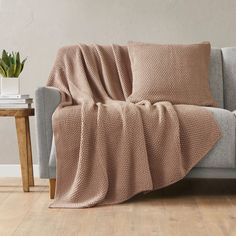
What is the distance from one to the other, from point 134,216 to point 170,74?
1229 millimetres

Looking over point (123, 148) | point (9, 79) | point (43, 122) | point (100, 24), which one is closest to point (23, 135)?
point (43, 122)

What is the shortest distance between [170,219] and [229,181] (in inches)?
57.5

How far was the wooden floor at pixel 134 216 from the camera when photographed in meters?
2.44

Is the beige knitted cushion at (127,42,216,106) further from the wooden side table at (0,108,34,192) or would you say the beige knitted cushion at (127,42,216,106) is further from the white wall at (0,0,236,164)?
the wooden side table at (0,108,34,192)

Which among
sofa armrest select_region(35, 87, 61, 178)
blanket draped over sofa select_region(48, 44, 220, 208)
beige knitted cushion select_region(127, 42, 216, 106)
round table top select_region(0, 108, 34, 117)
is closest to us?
blanket draped over sofa select_region(48, 44, 220, 208)

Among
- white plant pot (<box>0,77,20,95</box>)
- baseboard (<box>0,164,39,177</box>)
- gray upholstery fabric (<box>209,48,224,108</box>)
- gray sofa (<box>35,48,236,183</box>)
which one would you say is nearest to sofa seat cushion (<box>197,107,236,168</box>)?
gray sofa (<box>35,48,236,183</box>)

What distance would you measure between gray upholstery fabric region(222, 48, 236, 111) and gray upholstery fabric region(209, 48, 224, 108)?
4 cm

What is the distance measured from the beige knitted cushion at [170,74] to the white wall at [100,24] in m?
0.48

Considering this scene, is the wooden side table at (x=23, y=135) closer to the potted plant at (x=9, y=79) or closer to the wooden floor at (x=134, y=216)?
the wooden floor at (x=134, y=216)

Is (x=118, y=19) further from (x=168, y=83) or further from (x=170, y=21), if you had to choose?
(x=168, y=83)

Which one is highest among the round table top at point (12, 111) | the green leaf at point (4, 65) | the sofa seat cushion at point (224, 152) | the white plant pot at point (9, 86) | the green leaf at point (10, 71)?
the green leaf at point (4, 65)

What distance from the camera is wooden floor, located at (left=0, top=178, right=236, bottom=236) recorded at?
8.00ft

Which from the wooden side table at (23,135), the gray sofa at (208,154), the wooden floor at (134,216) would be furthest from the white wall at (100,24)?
the wooden floor at (134,216)

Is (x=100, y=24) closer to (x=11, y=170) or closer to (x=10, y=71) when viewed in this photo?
(x=10, y=71)
